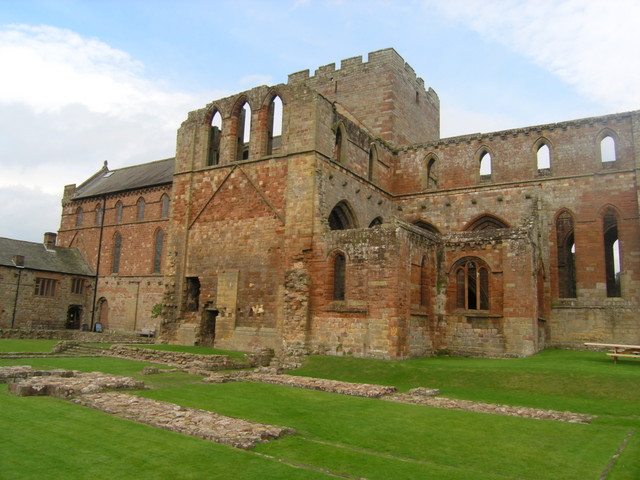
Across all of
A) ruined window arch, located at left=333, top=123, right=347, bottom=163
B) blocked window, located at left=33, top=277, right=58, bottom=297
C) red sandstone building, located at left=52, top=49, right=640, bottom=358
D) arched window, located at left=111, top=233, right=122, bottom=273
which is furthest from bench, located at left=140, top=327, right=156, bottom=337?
ruined window arch, located at left=333, top=123, right=347, bottom=163

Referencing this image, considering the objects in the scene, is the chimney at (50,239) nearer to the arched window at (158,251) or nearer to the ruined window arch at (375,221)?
the arched window at (158,251)

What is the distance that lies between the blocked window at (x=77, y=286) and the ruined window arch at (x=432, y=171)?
88.5 feet

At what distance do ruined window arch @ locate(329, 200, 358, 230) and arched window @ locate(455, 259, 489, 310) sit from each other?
17.5ft

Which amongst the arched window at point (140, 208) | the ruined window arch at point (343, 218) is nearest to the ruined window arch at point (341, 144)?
the ruined window arch at point (343, 218)

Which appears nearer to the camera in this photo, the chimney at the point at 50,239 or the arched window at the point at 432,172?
the arched window at the point at 432,172

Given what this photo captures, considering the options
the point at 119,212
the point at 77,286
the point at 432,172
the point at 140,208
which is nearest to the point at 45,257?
the point at 77,286

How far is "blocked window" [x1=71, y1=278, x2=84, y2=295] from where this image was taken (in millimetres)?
39312

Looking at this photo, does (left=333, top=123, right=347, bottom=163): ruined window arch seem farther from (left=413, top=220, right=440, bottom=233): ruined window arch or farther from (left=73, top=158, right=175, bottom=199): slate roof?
(left=73, top=158, right=175, bottom=199): slate roof

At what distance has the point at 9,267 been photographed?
1379 inches

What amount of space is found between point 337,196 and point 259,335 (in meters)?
6.74

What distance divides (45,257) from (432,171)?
28.4 meters

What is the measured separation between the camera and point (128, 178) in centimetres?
4378

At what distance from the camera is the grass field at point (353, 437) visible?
22.8 ft

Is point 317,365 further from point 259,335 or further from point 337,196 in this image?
point 337,196
